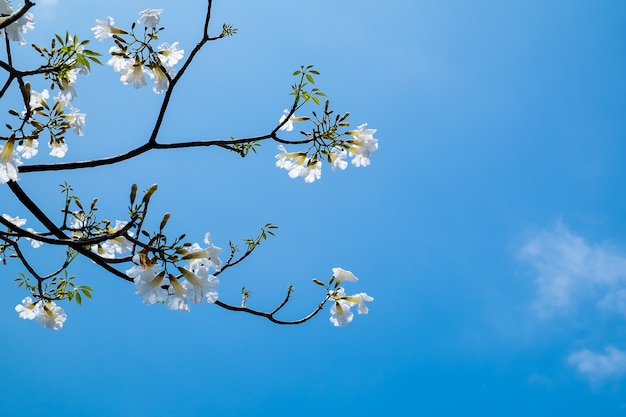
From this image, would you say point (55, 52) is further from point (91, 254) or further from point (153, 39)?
point (91, 254)

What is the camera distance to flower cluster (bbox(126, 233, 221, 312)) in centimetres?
294

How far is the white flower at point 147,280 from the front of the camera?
9.59ft

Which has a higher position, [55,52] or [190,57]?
[55,52]

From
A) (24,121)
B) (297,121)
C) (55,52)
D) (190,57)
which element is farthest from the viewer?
(297,121)

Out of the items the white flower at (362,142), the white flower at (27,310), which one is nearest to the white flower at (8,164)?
the white flower at (27,310)

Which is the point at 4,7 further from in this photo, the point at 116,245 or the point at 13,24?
the point at 116,245

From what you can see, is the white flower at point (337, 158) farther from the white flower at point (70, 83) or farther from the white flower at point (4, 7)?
the white flower at point (4, 7)

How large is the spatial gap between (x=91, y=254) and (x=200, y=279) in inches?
32.2

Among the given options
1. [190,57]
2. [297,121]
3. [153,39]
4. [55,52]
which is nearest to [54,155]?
[55,52]

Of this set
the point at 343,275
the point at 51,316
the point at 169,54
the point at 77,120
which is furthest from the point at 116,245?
the point at 343,275

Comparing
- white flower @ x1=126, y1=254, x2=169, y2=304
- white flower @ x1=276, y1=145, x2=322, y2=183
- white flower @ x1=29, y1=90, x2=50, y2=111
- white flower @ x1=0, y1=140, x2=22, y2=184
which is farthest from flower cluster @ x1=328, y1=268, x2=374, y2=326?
Answer: white flower @ x1=29, y1=90, x2=50, y2=111

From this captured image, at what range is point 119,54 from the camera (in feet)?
14.5

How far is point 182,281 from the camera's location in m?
3.10

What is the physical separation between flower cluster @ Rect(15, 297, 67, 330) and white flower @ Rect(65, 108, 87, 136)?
67.1 inches
